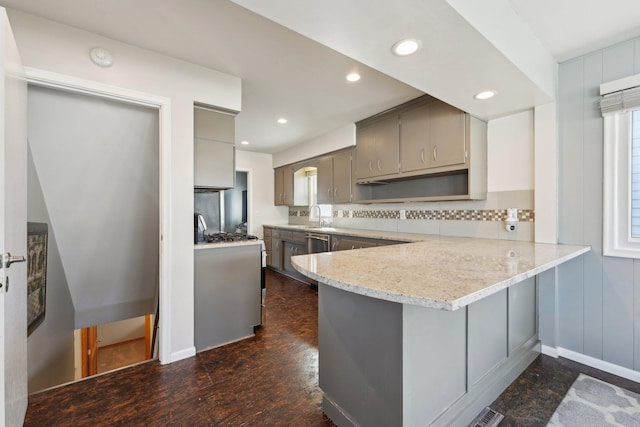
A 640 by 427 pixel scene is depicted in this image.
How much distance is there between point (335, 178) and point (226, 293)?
2463 millimetres

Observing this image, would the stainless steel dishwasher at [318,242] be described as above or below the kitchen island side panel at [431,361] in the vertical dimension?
above

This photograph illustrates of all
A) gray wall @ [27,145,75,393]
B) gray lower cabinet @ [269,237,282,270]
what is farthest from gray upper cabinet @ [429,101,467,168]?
gray wall @ [27,145,75,393]

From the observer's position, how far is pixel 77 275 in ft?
8.89

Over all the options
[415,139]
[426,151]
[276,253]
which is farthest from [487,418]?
[276,253]

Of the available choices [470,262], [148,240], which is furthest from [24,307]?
[470,262]

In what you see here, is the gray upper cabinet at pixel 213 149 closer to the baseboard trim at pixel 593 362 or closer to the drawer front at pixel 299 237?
the drawer front at pixel 299 237

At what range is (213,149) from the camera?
8.01ft

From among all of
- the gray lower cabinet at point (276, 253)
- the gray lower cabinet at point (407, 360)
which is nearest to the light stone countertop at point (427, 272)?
the gray lower cabinet at point (407, 360)

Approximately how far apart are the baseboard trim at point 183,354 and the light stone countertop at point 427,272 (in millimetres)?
1512

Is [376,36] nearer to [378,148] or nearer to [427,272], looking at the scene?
[427,272]

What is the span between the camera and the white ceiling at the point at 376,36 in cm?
124

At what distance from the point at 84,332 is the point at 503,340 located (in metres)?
4.59

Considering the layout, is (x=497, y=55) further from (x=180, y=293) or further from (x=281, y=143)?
(x=281, y=143)

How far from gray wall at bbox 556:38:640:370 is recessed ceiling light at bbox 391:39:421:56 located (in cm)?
166
